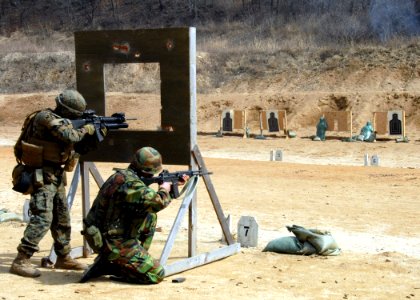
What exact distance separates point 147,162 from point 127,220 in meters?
0.56

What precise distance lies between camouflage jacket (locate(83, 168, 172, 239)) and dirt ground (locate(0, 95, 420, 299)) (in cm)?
53

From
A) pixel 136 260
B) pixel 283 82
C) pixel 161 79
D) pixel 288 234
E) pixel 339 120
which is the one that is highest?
pixel 283 82

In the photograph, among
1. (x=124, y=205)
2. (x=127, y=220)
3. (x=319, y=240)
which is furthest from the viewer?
(x=319, y=240)

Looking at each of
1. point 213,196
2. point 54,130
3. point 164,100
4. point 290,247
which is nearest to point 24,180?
point 54,130

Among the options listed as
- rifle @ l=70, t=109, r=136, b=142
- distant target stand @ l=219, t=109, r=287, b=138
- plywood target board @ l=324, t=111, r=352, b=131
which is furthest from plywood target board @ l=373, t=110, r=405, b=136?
rifle @ l=70, t=109, r=136, b=142

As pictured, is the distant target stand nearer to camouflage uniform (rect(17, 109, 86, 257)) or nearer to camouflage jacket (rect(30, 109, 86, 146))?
camouflage uniform (rect(17, 109, 86, 257))

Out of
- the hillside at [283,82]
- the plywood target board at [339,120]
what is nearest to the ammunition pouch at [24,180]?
the plywood target board at [339,120]

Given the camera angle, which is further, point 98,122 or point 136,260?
point 98,122

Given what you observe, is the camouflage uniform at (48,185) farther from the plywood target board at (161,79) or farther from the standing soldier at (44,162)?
the plywood target board at (161,79)

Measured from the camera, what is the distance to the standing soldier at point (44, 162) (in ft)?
24.6

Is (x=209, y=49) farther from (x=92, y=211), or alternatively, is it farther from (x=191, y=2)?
(x=92, y=211)

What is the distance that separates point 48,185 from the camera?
7.65 m

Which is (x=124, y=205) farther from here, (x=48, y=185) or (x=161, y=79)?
(x=161, y=79)

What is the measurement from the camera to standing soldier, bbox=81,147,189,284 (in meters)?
7.15
